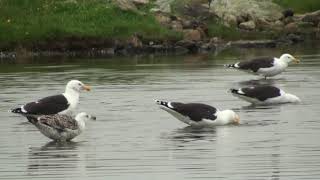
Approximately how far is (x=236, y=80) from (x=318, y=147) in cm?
1851

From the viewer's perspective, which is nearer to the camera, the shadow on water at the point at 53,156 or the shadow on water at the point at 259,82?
the shadow on water at the point at 53,156

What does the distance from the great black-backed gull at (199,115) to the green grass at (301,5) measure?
52.0 meters

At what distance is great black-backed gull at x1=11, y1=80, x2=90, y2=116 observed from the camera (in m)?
27.8

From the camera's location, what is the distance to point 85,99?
3472 centimetres

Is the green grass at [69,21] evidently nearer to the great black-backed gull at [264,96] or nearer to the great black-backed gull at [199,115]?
the great black-backed gull at [264,96]

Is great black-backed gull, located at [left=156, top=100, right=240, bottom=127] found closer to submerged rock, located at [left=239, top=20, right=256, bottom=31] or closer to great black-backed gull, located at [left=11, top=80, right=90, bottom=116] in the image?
great black-backed gull, located at [left=11, top=80, right=90, bottom=116]

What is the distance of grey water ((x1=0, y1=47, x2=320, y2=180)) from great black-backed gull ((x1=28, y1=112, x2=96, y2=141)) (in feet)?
0.78

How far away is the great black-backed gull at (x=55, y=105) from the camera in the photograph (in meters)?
27.8

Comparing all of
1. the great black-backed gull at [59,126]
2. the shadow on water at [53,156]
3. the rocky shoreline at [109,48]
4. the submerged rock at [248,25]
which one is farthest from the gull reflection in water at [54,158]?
the submerged rock at [248,25]

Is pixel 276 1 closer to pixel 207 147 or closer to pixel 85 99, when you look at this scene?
Answer: pixel 85 99

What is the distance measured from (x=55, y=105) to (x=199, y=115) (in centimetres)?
439

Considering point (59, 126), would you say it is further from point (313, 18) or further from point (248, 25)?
point (313, 18)

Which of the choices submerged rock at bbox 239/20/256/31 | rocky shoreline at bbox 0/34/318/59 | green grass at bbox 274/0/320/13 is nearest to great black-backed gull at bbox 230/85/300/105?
rocky shoreline at bbox 0/34/318/59

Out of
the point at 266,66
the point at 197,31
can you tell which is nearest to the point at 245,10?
the point at 197,31
